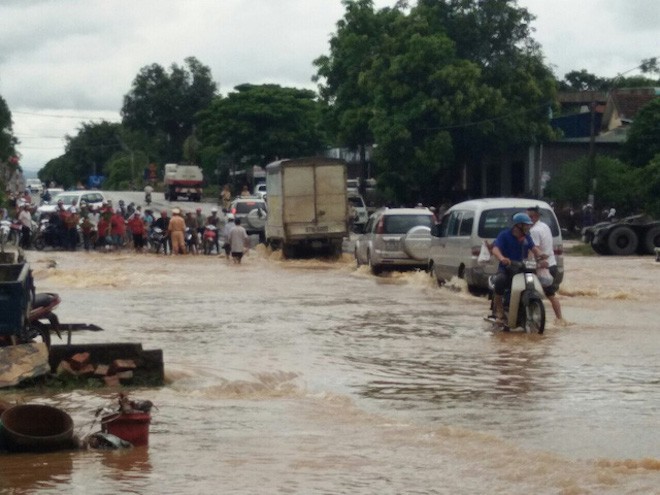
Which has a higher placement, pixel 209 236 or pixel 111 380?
pixel 209 236

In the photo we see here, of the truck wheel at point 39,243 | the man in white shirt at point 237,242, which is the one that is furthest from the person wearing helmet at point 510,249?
the truck wheel at point 39,243

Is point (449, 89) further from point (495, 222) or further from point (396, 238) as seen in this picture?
point (495, 222)

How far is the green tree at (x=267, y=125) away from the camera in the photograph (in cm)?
9106

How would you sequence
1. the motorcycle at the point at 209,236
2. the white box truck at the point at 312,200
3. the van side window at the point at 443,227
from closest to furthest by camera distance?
1. the van side window at the point at 443,227
2. the white box truck at the point at 312,200
3. the motorcycle at the point at 209,236

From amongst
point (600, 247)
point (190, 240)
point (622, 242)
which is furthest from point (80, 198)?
point (622, 242)

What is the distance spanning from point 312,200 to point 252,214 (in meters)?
11.8

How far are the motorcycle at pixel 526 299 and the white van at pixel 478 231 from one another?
14.1ft

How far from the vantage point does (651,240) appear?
41.6 m

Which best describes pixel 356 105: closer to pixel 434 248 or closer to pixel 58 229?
pixel 58 229

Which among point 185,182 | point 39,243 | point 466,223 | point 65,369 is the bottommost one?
point 65,369

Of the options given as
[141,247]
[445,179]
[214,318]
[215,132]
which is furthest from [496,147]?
[214,318]

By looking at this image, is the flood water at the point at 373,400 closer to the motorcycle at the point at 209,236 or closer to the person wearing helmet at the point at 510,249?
the person wearing helmet at the point at 510,249

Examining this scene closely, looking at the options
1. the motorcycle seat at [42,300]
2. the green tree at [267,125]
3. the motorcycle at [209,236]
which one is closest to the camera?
the motorcycle seat at [42,300]

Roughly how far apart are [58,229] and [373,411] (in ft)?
123
